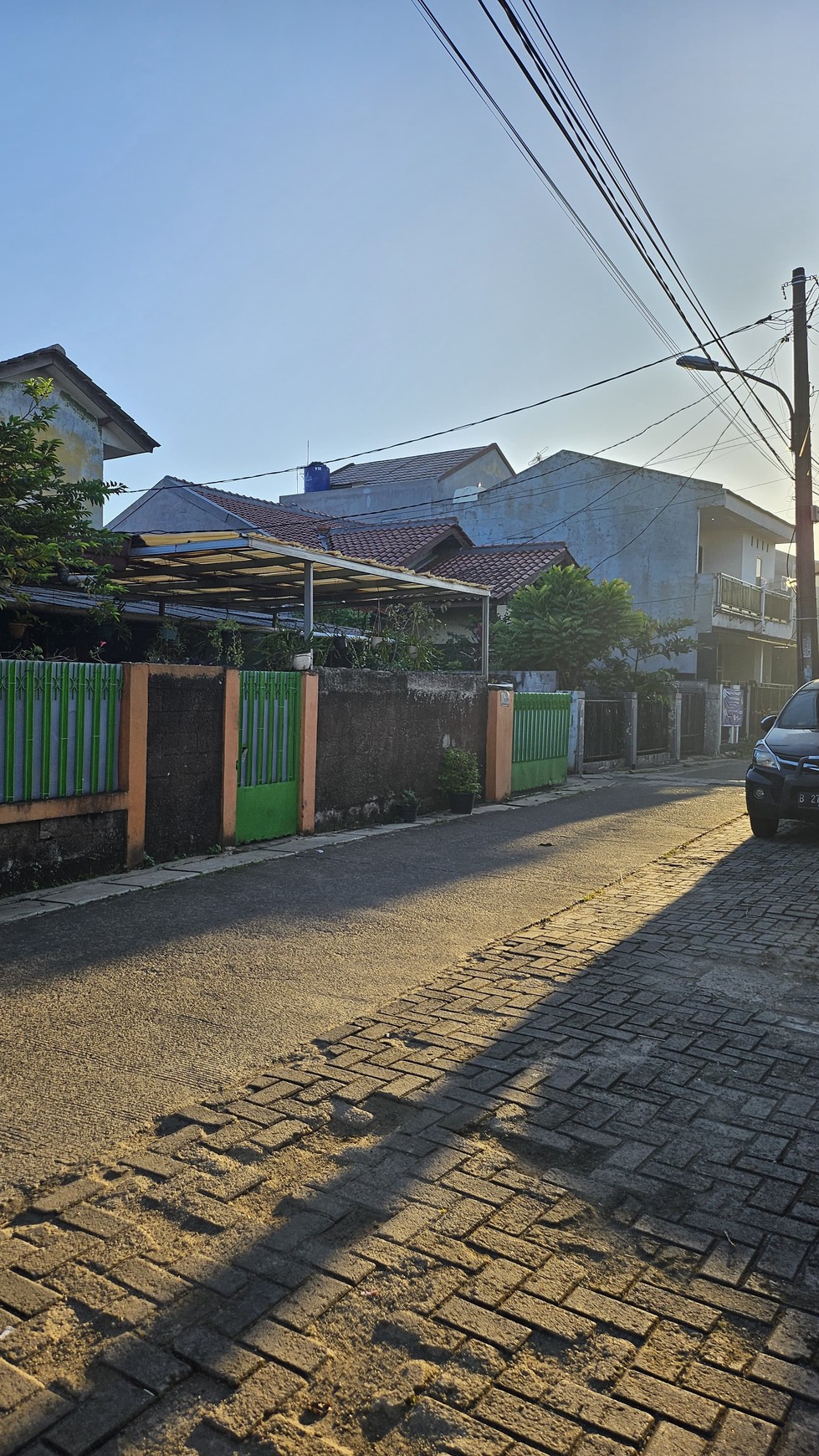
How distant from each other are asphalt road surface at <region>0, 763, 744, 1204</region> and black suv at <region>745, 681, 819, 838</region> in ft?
4.08

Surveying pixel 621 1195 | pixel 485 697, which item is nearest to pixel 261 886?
pixel 621 1195

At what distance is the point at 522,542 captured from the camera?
30531 millimetres

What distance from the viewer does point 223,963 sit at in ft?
18.9

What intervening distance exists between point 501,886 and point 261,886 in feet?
6.55

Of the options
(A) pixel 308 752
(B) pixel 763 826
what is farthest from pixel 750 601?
(A) pixel 308 752

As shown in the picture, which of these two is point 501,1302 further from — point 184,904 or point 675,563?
point 675,563

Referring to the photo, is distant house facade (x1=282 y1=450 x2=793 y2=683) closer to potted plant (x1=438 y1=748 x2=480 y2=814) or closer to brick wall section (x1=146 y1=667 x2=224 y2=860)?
potted plant (x1=438 y1=748 x2=480 y2=814)

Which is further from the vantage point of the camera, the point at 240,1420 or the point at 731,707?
the point at 731,707

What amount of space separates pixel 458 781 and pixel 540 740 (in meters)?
3.66

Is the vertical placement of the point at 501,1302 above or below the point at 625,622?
below

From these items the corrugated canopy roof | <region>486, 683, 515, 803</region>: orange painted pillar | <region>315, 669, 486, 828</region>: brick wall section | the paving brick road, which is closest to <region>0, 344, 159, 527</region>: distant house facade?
the corrugated canopy roof

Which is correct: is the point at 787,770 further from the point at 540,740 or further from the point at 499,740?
the point at 540,740

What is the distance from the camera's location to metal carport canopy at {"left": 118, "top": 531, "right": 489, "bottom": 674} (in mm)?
10758

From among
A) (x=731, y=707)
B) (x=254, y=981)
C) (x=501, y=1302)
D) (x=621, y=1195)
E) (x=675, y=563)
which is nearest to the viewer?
(x=501, y=1302)
